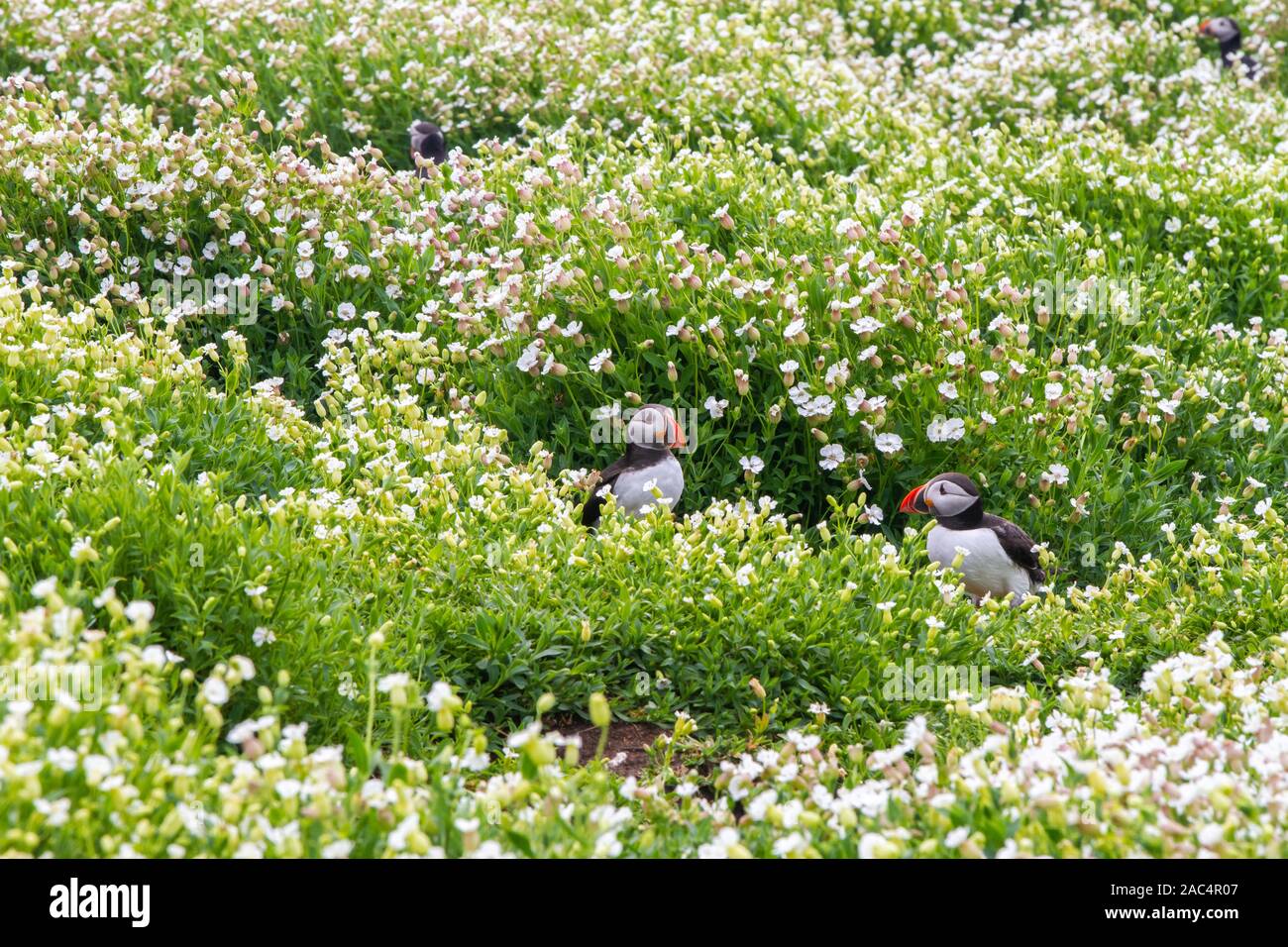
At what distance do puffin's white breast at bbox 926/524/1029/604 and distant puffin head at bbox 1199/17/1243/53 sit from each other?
28.9 feet

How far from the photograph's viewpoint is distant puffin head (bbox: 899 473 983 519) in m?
5.74

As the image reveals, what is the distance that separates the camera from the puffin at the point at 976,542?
562cm

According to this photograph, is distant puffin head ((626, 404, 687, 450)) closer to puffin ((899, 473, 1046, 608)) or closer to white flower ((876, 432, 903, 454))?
white flower ((876, 432, 903, 454))

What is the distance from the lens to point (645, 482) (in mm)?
5777

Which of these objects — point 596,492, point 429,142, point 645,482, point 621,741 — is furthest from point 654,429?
point 429,142

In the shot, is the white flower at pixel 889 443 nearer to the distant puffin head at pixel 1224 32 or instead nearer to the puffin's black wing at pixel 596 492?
the puffin's black wing at pixel 596 492

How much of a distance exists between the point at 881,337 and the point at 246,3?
727 centimetres

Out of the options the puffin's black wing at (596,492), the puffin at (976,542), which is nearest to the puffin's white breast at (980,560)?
the puffin at (976,542)

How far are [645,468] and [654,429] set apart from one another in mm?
178

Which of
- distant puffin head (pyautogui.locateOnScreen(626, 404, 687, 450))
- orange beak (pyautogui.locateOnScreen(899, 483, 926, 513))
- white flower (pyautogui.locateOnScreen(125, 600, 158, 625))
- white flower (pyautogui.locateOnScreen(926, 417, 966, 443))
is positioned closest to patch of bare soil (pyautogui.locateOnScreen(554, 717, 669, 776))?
distant puffin head (pyautogui.locateOnScreen(626, 404, 687, 450))

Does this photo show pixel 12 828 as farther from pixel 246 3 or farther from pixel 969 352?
pixel 246 3

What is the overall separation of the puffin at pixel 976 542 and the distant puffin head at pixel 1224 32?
861 cm

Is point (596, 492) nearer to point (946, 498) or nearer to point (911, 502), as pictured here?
point (911, 502)
